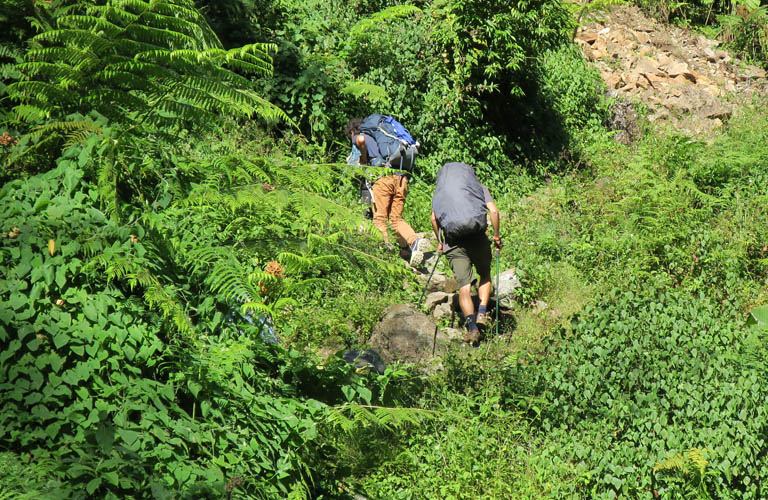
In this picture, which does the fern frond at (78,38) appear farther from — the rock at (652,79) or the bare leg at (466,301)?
the rock at (652,79)

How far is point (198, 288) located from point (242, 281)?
464mm

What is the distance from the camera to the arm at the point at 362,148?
369 inches

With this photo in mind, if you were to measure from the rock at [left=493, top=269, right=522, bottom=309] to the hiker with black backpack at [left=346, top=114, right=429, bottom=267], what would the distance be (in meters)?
1.14

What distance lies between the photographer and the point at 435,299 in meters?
8.73

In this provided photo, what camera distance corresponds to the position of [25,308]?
3.60 meters

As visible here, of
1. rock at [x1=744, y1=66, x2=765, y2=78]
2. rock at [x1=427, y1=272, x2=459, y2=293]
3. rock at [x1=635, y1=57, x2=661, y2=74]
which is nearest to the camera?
rock at [x1=427, y1=272, x2=459, y2=293]

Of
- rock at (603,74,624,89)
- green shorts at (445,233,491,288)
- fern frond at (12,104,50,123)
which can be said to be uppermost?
fern frond at (12,104,50,123)

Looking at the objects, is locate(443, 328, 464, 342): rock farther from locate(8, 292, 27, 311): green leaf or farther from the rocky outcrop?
locate(8, 292, 27, 311): green leaf

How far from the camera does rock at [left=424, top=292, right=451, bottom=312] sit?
866cm

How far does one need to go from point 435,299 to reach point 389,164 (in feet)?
6.21

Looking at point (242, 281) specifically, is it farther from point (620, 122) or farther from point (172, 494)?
point (620, 122)

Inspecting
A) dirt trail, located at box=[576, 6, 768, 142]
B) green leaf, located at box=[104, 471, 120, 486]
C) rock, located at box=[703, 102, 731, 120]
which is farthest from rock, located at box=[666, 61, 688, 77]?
green leaf, located at box=[104, 471, 120, 486]

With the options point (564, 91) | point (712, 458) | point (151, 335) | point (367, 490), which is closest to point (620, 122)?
point (564, 91)

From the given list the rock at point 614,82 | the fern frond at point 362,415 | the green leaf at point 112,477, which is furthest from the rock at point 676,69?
the green leaf at point 112,477
